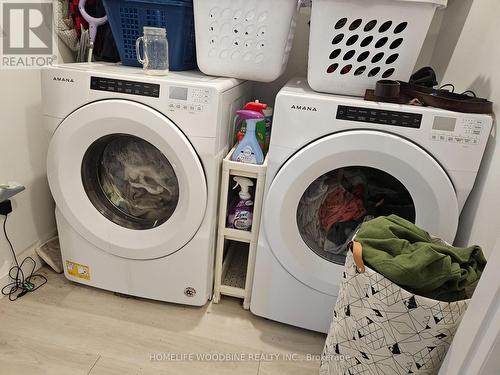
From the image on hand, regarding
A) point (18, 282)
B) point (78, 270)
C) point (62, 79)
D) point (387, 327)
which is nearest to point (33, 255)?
point (18, 282)

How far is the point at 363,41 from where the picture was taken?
41.9 inches

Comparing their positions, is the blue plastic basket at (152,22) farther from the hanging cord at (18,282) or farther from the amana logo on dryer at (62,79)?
the hanging cord at (18,282)

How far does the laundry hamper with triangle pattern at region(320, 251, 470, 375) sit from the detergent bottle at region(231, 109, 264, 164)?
458mm

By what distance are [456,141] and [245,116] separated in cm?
63

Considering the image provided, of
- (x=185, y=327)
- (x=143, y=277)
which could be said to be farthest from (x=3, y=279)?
(x=185, y=327)

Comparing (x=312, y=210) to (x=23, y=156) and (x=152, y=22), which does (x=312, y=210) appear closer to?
(x=152, y=22)

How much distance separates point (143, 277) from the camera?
4.28ft

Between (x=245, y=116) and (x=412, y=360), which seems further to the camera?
(x=245, y=116)

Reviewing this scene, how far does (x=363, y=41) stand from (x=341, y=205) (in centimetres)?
51

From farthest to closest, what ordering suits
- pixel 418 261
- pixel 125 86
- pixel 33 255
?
pixel 33 255, pixel 125 86, pixel 418 261

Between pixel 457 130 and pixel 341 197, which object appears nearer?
pixel 457 130

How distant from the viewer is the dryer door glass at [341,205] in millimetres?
1168

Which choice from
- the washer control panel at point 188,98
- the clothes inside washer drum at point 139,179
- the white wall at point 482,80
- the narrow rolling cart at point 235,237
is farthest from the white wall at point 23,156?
the white wall at point 482,80

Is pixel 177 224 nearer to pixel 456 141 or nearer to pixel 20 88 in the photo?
pixel 20 88
